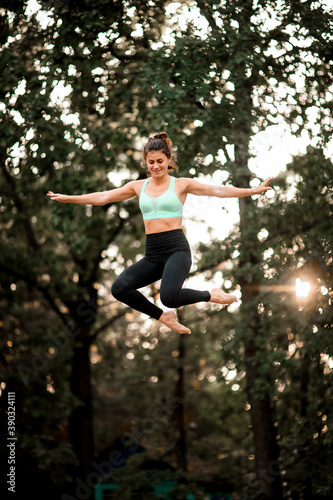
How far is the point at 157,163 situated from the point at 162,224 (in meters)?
0.47

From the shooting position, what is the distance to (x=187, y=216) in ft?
48.3

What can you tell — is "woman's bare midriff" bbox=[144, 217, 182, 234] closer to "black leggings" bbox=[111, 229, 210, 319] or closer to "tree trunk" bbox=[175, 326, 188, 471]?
"black leggings" bbox=[111, 229, 210, 319]

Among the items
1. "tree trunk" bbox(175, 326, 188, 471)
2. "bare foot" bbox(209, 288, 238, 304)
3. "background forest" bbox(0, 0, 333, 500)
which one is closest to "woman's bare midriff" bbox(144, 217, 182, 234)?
"bare foot" bbox(209, 288, 238, 304)

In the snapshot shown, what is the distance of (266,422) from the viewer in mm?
11781

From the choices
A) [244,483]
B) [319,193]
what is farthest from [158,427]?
[319,193]

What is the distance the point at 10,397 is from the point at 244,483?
5.35 m

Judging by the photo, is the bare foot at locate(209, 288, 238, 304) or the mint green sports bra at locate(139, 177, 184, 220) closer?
the mint green sports bra at locate(139, 177, 184, 220)

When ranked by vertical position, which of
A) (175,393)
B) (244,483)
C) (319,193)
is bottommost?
(244,483)

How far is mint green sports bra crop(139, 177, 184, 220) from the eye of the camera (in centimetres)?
481

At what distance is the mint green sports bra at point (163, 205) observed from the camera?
15.8 feet

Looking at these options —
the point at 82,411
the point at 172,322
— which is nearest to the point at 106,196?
the point at 172,322

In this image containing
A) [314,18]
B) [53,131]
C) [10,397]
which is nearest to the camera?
[314,18]

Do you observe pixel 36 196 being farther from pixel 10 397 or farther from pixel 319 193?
pixel 319 193

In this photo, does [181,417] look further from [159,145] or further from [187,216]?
[159,145]
